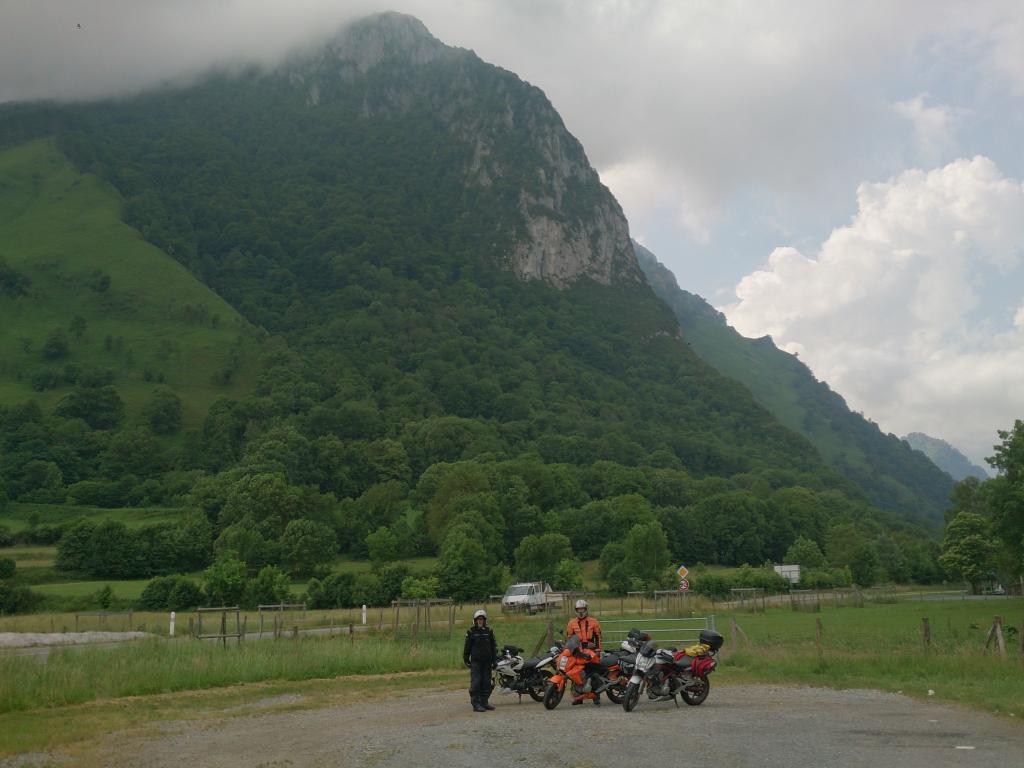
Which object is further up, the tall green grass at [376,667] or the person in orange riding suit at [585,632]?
the person in orange riding suit at [585,632]

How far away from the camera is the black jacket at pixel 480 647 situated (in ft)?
50.2

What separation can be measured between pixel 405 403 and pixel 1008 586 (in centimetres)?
10284

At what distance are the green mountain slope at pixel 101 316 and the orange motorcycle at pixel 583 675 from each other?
4990 inches

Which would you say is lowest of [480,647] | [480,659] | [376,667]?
[376,667]

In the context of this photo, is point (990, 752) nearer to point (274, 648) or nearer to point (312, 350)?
point (274, 648)

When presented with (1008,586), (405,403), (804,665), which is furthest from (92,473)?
(804,665)

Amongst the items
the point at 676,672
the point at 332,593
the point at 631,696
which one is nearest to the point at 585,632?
the point at 631,696

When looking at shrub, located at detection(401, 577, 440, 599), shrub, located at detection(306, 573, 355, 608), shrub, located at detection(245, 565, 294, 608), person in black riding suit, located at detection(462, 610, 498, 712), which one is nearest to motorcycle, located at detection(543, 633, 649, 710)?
person in black riding suit, located at detection(462, 610, 498, 712)

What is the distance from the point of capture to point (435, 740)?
12.1 meters

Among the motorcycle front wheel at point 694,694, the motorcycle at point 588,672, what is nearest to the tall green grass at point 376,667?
the motorcycle front wheel at point 694,694

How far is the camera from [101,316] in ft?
508

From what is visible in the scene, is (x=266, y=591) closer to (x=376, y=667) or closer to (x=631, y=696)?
(x=376, y=667)

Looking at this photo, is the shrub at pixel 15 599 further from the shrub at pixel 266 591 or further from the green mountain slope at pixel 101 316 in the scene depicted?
the green mountain slope at pixel 101 316

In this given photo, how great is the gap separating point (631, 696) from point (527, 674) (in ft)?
7.64
